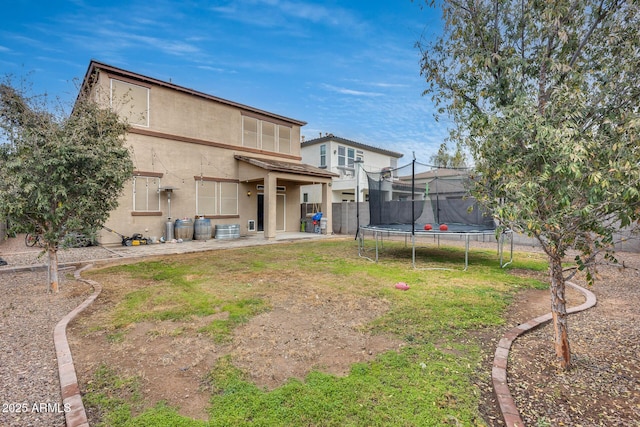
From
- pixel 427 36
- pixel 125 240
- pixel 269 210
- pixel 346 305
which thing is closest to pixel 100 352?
pixel 346 305

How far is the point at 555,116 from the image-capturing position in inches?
91.2

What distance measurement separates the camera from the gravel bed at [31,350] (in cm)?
215

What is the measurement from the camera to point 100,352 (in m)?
3.01

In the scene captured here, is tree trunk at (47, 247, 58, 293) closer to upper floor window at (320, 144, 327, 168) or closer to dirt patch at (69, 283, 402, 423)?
dirt patch at (69, 283, 402, 423)

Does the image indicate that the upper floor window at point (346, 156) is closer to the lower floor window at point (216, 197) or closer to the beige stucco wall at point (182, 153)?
the beige stucco wall at point (182, 153)

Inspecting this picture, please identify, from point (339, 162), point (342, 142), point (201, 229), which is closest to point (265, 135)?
point (201, 229)

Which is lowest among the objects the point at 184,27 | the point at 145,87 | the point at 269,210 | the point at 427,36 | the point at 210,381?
the point at 210,381

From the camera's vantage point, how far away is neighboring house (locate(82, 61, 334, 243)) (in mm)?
10695

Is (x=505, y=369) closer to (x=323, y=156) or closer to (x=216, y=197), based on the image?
(x=216, y=197)

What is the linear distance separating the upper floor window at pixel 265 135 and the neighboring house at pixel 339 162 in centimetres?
483

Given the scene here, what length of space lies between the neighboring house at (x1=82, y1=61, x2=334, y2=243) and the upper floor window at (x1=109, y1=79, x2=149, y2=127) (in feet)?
0.10

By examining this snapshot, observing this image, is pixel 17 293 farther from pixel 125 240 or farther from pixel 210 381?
pixel 125 240

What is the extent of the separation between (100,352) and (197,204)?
1001 centimetres

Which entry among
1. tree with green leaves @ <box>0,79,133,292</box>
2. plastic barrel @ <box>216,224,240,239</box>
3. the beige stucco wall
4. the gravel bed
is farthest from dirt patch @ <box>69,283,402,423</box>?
plastic barrel @ <box>216,224,240,239</box>
